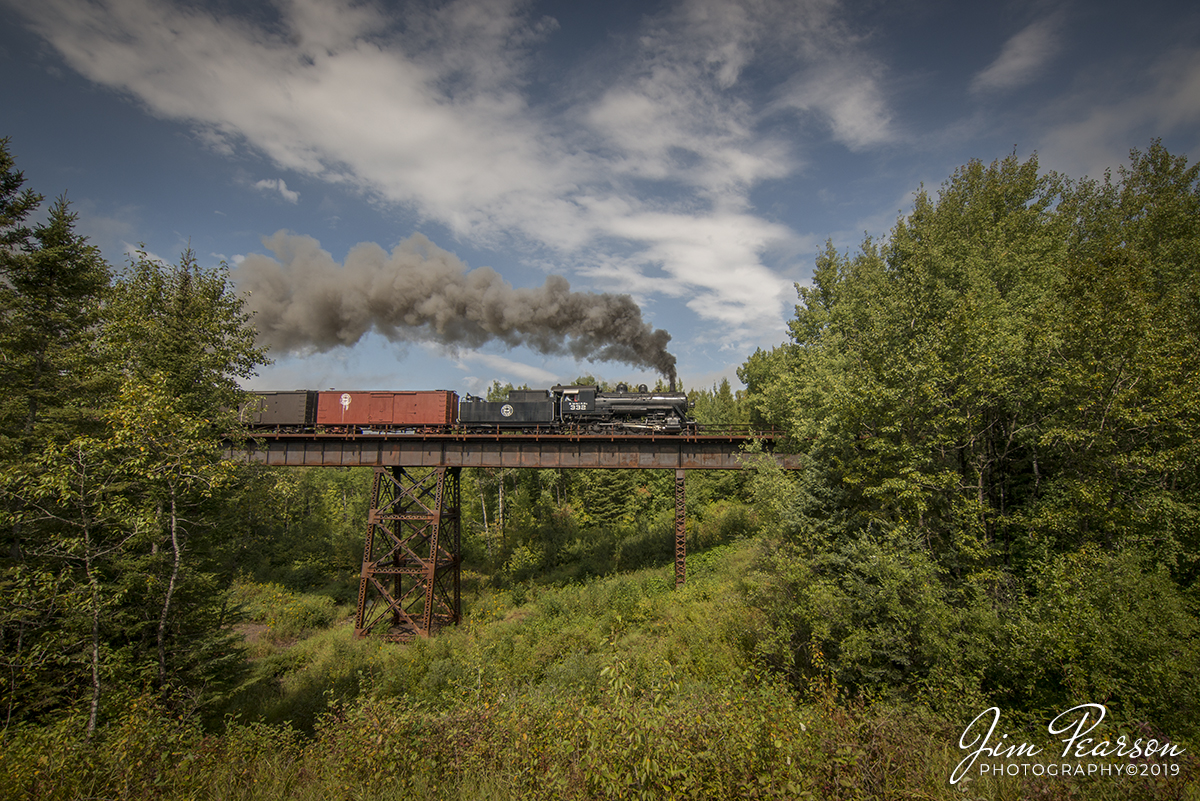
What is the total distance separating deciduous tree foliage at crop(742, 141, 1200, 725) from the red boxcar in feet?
54.5

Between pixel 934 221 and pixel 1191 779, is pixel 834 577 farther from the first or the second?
pixel 934 221

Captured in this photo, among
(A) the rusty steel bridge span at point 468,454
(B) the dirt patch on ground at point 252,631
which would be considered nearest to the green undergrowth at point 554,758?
(A) the rusty steel bridge span at point 468,454

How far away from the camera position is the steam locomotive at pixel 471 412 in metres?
22.8

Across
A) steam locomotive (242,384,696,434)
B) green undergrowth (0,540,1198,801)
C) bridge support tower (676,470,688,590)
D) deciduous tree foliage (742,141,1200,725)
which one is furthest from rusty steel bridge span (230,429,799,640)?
green undergrowth (0,540,1198,801)

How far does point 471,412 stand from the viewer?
23.3 m

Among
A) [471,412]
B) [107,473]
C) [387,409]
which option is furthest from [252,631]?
[107,473]

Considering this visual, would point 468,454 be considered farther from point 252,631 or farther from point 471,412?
point 252,631

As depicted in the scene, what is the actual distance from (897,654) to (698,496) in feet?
86.4

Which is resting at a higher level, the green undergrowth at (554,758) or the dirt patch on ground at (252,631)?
the green undergrowth at (554,758)

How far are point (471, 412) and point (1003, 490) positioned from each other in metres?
21.6

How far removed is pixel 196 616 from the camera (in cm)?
1208

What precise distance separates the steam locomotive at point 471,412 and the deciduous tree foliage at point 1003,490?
8430 millimetres

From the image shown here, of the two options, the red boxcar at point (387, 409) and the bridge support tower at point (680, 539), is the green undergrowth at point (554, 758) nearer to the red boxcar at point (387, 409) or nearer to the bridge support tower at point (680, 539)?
the bridge support tower at point (680, 539)

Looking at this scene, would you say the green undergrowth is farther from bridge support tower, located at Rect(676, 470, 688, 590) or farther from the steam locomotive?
the steam locomotive
